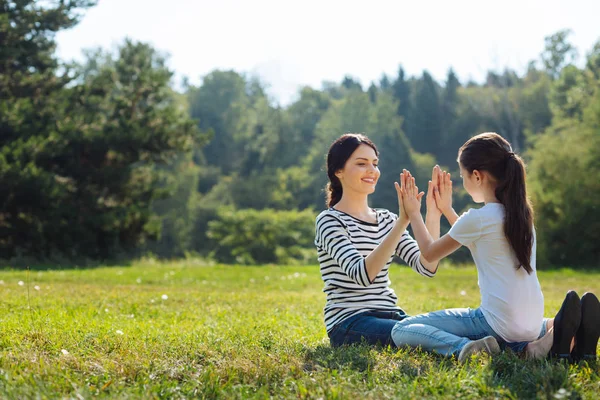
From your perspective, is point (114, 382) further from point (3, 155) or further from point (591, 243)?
point (591, 243)

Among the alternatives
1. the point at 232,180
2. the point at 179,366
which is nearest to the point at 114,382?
the point at 179,366

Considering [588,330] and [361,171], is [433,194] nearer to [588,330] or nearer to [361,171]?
[361,171]

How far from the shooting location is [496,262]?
4.32 metres

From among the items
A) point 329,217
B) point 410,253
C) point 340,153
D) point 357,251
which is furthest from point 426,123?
point 357,251

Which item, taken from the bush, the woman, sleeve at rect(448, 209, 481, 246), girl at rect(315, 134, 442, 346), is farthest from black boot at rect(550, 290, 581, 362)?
the bush

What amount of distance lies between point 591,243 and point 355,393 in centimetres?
2682

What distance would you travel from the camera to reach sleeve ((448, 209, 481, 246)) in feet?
14.1

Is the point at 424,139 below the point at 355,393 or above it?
above

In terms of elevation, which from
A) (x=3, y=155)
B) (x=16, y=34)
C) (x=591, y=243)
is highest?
(x=16, y=34)

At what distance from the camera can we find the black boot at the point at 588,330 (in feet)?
13.6

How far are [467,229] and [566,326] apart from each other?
2.78ft

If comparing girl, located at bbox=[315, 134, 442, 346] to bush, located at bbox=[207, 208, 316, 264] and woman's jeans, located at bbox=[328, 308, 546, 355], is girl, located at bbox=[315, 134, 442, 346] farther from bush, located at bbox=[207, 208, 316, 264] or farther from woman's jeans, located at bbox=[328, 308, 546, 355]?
bush, located at bbox=[207, 208, 316, 264]

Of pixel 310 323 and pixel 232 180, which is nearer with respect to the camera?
pixel 310 323

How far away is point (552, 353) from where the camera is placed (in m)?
4.25
